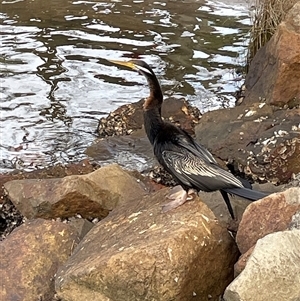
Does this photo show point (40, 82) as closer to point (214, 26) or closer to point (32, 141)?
point (32, 141)

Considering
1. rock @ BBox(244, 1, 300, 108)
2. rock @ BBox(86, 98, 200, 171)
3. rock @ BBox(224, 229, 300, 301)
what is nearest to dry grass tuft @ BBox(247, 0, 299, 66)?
rock @ BBox(244, 1, 300, 108)

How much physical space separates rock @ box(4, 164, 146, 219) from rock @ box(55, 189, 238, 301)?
89cm

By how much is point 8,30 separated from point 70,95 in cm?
292

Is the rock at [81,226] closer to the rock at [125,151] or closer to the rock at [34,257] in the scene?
the rock at [34,257]

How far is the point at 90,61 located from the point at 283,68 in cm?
322

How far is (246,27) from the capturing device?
11.1m

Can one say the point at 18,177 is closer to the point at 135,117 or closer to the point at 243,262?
the point at 135,117

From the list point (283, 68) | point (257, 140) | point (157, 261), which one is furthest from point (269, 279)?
point (283, 68)

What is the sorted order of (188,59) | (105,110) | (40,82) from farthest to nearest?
(188,59) → (40,82) → (105,110)

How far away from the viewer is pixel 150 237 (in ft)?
11.7

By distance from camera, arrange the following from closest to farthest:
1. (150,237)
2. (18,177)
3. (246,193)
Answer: (150,237), (246,193), (18,177)

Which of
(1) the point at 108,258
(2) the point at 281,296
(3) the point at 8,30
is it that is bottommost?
(3) the point at 8,30

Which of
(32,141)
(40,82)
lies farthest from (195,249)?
(40,82)

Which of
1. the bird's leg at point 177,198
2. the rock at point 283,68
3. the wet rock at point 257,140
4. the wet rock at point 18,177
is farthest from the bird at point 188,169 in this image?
the rock at point 283,68
